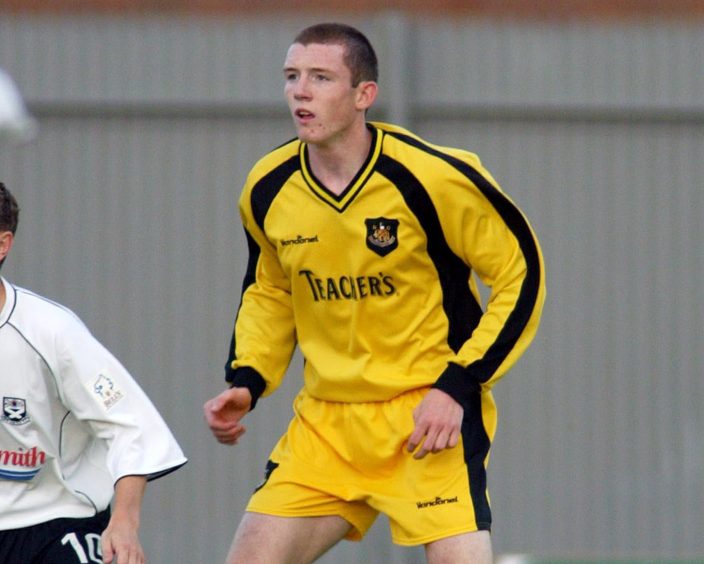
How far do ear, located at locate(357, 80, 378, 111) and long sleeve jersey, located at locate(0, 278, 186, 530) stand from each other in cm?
117

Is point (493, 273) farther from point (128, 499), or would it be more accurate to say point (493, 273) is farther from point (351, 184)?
point (128, 499)

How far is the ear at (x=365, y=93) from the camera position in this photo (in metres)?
4.70

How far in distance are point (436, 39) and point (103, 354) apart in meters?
3.97

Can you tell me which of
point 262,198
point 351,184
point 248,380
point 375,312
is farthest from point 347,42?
point 248,380

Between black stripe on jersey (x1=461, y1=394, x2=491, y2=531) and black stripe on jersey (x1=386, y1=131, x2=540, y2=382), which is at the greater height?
black stripe on jersey (x1=386, y1=131, x2=540, y2=382)

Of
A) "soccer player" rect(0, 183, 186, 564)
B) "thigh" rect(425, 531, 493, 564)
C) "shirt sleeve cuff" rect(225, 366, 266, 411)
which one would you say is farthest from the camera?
"shirt sleeve cuff" rect(225, 366, 266, 411)

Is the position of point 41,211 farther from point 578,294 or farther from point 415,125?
point 578,294

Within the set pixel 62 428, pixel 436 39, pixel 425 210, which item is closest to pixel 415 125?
pixel 436 39

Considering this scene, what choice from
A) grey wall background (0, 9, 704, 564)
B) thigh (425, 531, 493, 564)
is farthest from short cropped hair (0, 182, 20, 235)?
grey wall background (0, 9, 704, 564)

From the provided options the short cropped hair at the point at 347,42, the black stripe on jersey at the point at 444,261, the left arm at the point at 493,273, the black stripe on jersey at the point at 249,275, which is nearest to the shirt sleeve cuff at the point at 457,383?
the left arm at the point at 493,273

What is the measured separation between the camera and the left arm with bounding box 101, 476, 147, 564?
379 cm

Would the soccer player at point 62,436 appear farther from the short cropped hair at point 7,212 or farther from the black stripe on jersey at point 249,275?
the black stripe on jersey at point 249,275

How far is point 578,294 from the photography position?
25.5 feet

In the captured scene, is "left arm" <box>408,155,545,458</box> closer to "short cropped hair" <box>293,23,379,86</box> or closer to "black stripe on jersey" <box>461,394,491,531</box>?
"black stripe on jersey" <box>461,394,491,531</box>
